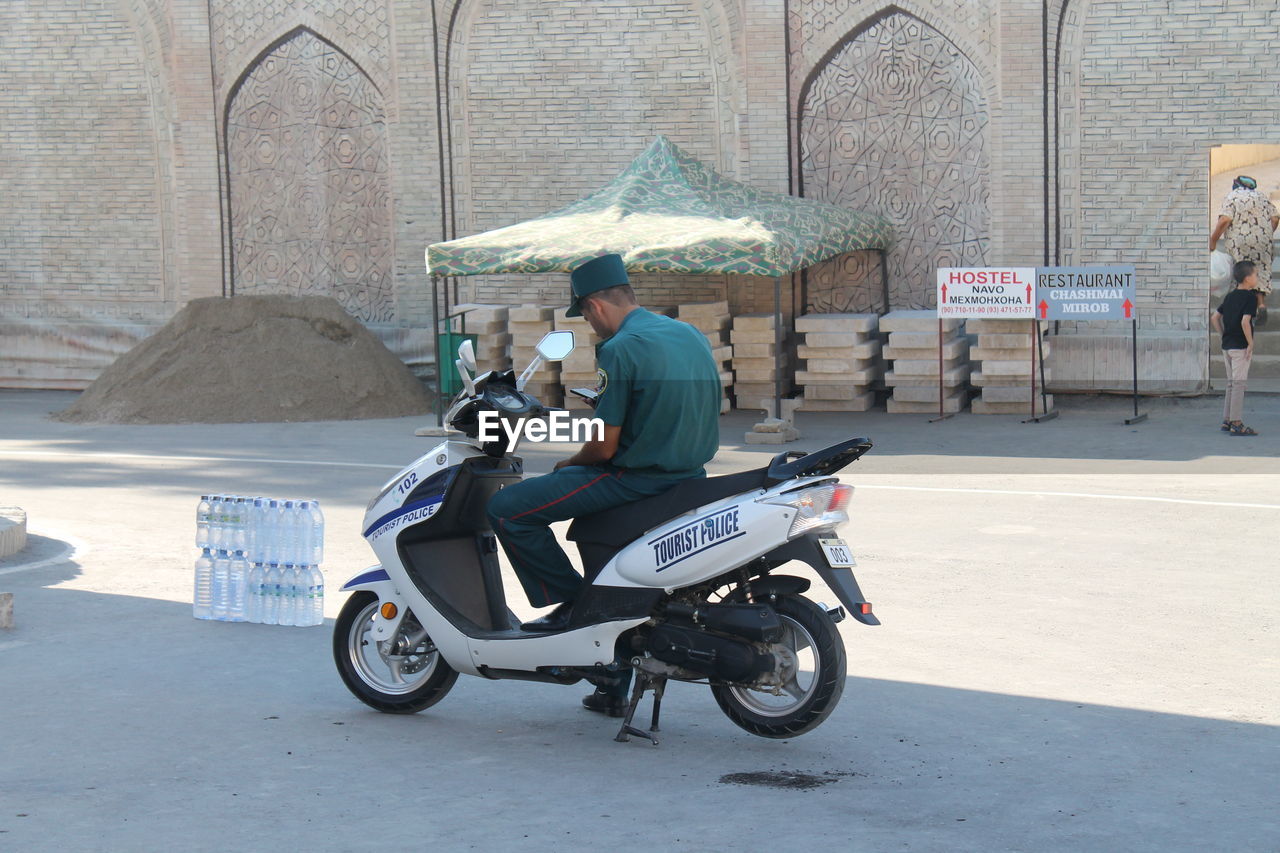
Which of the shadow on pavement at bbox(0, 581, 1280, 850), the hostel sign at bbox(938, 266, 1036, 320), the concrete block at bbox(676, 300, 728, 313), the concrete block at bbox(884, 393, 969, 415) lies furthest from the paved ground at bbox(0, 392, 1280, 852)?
the concrete block at bbox(676, 300, 728, 313)

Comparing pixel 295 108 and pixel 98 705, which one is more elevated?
pixel 295 108

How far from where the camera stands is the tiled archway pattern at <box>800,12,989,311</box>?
63.8ft

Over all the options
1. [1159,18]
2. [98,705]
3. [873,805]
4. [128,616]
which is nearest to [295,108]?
[1159,18]

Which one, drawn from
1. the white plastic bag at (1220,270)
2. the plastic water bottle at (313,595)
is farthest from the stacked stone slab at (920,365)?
the plastic water bottle at (313,595)

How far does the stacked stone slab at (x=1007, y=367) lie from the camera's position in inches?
696

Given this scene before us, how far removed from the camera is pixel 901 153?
19.7 m

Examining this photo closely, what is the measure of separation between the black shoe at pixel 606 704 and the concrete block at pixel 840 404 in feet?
41.0

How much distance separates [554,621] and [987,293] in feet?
40.7

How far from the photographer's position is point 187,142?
22641 millimetres

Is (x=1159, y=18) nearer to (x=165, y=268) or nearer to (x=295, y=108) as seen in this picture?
(x=295, y=108)

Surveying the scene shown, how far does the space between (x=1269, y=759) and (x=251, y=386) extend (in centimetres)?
1532

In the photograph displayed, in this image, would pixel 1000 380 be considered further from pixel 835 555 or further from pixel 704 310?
pixel 835 555

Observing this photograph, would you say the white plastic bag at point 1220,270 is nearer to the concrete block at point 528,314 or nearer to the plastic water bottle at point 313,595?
the concrete block at point 528,314

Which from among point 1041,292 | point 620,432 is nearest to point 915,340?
point 1041,292
